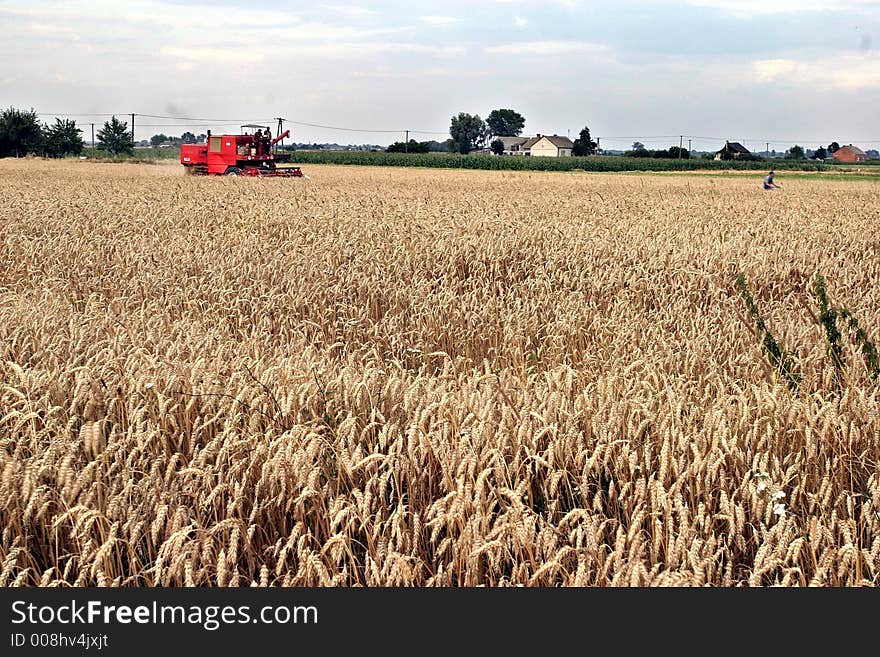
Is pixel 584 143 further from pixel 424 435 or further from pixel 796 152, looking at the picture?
pixel 424 435

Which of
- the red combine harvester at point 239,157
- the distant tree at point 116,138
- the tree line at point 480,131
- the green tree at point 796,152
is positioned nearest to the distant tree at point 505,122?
the tree line at point 480,131

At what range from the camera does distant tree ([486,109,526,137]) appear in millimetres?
172750

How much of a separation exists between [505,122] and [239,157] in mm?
141681

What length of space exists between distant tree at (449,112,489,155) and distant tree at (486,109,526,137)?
20.9ft

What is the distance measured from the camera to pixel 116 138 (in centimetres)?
9344

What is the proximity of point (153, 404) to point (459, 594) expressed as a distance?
2244 millimetres

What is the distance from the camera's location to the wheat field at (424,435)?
322cm

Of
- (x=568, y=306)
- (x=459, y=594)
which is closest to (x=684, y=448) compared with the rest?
(x=459, y=594)

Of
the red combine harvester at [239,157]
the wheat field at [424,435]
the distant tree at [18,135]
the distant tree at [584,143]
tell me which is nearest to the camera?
the wheat field at [424,435]

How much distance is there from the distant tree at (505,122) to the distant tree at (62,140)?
9983cm

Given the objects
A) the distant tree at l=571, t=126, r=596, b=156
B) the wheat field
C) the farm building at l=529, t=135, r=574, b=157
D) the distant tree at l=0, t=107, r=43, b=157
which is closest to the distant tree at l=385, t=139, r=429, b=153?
the distant tree at l=571, t=126, r=596, b=156

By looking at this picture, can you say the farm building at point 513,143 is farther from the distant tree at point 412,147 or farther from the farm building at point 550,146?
the distant tree at point 412,147

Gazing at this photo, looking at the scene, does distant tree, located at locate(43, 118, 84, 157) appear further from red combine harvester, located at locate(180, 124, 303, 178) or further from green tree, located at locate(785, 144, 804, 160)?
green tree, located at locate(785, 144, 804, 160)

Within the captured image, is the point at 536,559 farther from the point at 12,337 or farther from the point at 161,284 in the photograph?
the point at 161,284
